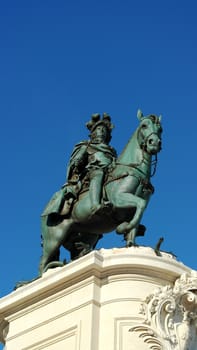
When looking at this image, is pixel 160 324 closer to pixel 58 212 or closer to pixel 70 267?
pixel 70 267

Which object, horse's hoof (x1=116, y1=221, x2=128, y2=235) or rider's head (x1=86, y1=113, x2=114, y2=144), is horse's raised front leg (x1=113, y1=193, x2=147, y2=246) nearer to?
horse's hoof (x1=116, y1=221, x2=128, y2=235)

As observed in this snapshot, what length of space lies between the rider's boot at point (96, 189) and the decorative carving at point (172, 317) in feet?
7.41

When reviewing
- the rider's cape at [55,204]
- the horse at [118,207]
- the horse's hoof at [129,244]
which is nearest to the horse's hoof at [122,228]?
the horse at [118,207]

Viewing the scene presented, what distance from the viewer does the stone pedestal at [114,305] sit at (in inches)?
528

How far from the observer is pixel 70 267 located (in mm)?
14250

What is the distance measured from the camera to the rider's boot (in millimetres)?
15320

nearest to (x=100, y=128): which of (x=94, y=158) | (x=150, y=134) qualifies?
(x=94, y=158)

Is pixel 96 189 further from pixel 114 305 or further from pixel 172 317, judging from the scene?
pixel 172 317

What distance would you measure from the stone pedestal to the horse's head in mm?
2200

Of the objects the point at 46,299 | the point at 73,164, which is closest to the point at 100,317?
the point at 46,299

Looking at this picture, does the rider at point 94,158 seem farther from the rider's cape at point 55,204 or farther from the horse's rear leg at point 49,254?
the horse's rear leg at point 49,254

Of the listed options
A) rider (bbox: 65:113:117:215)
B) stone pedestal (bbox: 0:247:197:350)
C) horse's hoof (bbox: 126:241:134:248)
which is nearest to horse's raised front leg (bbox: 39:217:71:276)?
rider (bbox: 65:113:117:215)

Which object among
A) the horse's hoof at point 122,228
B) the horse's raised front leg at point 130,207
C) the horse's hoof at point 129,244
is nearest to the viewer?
the horse's hoof at point 129,244

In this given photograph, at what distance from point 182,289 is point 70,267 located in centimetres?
194
